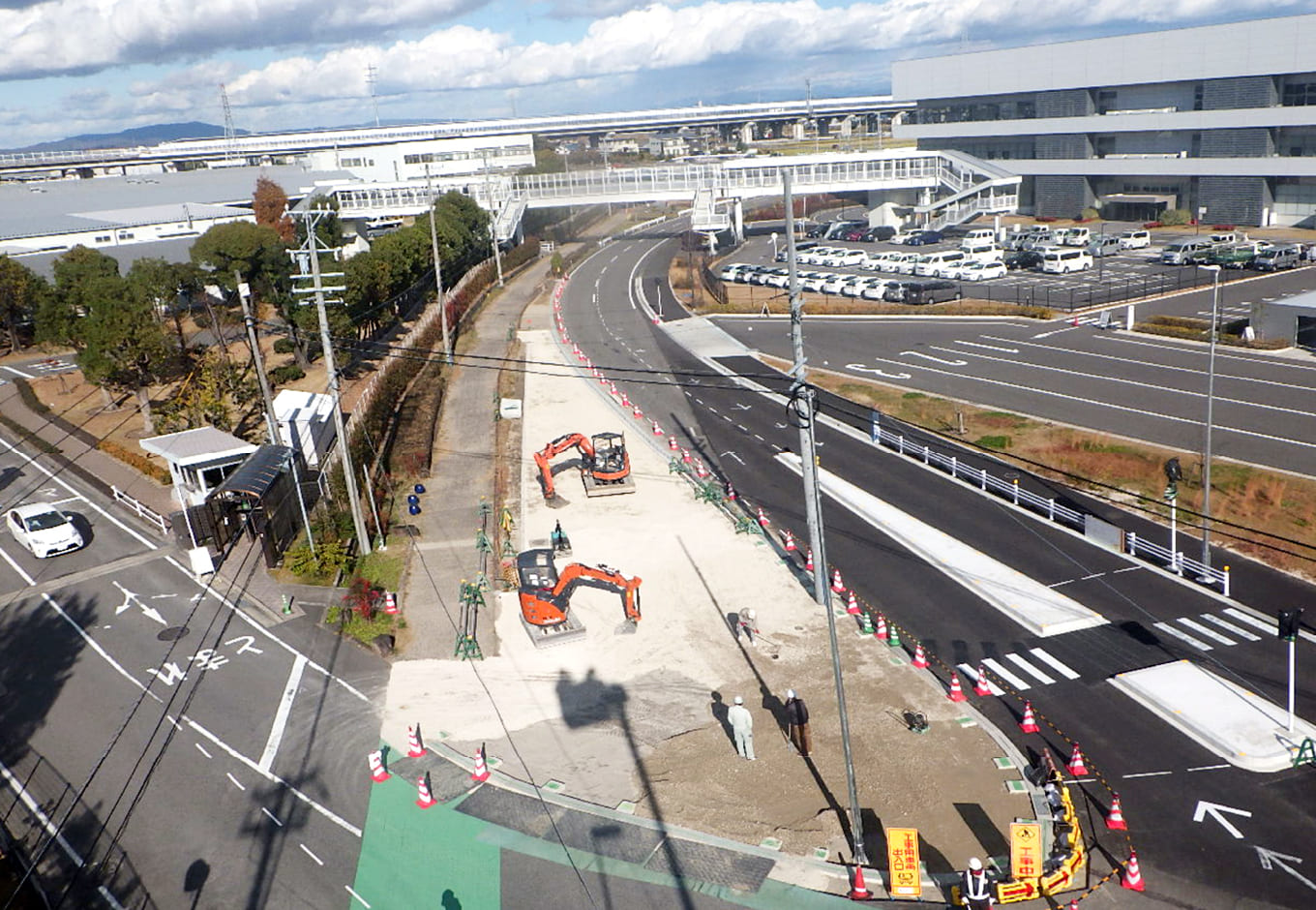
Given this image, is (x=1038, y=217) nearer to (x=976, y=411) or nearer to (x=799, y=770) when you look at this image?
(x=976, y=411)

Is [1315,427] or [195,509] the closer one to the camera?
[195,509]

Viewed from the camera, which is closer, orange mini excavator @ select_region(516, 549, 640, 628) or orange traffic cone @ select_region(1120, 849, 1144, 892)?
orange traffic cone @ select_region(1120, 849, 1144, 892)

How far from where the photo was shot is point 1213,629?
20.1 metres

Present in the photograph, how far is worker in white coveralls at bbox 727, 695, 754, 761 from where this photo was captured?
16688 millimetres

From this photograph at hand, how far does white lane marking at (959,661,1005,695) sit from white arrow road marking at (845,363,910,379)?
23.4 meters

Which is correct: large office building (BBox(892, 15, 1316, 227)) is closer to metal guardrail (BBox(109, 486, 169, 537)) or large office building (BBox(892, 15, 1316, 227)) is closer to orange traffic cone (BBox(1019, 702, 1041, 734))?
orange traffic cone (BBox(1019, 702, 1041, 734))

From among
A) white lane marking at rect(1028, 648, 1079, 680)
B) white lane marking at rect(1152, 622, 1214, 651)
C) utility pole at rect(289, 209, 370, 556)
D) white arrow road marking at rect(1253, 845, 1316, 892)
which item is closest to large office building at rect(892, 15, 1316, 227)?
white lane marking at rect(1152, 622, 1214, 651)

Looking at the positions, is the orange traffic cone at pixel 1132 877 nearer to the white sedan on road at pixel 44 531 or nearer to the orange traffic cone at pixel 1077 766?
the orange traffic cone at pixel 1077 766

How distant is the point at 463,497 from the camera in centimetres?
3061

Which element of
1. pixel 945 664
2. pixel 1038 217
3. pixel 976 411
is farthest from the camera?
pixel 1038 217

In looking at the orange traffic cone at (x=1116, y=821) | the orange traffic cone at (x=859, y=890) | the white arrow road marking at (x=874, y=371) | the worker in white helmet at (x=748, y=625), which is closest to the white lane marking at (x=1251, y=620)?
the orange traffic cone at (x=1116, y=821)

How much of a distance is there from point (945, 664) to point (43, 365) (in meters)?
50.4

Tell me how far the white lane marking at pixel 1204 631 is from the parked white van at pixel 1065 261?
149 feet

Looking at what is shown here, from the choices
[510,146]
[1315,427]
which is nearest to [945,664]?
[1315,427]
